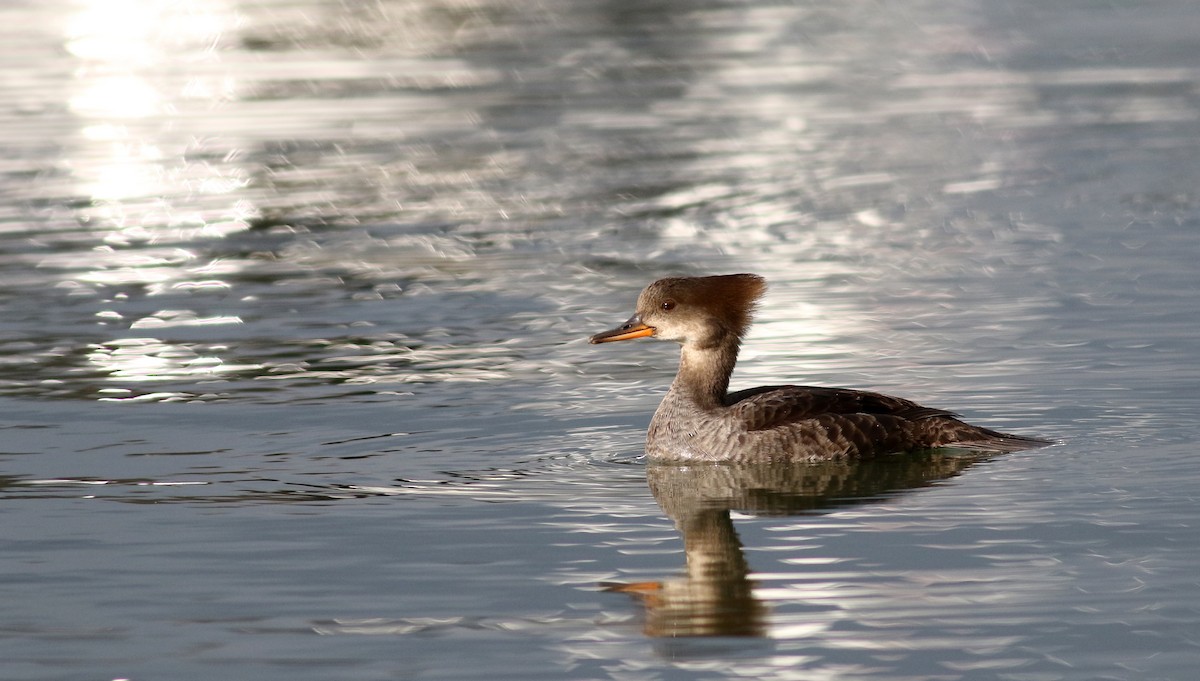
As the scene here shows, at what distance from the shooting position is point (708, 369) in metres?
11.8

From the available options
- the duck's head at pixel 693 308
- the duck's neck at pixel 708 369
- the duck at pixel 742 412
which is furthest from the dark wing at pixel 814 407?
the duck's head at pixel 693 308

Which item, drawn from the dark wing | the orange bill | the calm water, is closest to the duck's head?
the orange bill

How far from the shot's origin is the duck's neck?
462 inches

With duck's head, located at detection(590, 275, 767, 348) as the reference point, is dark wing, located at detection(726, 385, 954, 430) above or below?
below

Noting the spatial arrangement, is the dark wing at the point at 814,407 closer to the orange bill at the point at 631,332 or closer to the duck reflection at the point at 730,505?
the duck reflection at the point at 730,505

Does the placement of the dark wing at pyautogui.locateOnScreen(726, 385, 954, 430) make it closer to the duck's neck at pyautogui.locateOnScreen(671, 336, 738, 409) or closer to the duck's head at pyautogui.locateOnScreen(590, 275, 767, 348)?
the duck's neck at pyautogui.locateOnScreen(671, 336, 738, 409)

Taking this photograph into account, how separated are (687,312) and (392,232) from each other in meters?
9.05

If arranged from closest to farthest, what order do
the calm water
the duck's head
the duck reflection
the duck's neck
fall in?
the calm water < the duck reflection < the duck's head < the duck's neck

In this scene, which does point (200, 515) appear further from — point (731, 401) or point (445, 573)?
point (731, 401)

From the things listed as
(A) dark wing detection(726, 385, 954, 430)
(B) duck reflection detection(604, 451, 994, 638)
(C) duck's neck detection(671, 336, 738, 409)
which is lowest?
(B) duck reflection detection(604, 451, 994, 638)

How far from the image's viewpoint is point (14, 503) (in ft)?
34.9

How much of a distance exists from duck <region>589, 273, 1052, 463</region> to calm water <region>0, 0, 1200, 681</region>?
154mm

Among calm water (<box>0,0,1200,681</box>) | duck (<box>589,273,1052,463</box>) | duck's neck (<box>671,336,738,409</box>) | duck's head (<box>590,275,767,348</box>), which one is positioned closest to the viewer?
calm water (<box>0,0,1200,681</box>)

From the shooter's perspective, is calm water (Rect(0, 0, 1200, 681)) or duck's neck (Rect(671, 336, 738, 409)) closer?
calm water (Rect(0, 0, 1200, 681))
